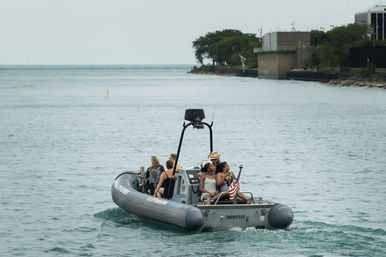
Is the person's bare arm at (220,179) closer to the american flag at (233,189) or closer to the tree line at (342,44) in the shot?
the american flag at (233,189)

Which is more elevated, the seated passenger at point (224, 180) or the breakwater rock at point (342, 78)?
the seated passenger at point (224, 180)

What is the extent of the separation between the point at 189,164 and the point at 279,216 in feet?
66.6

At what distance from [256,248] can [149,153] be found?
1044 inches

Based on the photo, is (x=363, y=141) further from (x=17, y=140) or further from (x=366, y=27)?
(x=366, y=27)

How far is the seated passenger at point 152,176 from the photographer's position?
2345 cm

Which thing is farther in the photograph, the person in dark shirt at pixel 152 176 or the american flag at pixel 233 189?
the person in dark shirt at pixel 152 176

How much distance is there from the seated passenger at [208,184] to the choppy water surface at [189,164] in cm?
100

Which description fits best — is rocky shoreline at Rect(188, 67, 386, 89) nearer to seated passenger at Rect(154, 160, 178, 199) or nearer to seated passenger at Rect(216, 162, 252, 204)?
seated passenger at Rect(154, 160, 178, 199)

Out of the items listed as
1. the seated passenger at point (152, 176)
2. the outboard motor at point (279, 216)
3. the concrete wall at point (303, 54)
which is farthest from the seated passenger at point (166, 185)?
the concrete wall at point (303, 54)

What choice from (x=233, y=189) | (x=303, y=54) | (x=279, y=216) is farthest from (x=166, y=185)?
(x=303, y=54)

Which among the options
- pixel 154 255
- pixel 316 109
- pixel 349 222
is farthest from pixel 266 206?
pixel 316 109

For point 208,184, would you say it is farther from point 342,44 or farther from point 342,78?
point 342,44

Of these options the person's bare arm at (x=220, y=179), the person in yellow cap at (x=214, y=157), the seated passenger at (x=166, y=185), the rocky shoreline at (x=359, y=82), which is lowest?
the rocky shoreline at (x=359, y=82)

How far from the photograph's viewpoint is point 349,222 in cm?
2500
